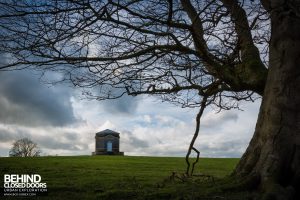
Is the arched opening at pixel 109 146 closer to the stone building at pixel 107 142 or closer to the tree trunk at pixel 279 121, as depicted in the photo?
the stone building at pixel 107 142

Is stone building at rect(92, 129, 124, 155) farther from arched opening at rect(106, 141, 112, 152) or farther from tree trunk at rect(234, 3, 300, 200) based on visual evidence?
tree trunk at rect(234, 3, 300, 200)

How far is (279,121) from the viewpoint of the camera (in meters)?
8.30

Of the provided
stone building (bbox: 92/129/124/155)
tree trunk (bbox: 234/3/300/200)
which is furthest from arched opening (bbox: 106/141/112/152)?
tree trunk (bbox: 234/3/300/200)

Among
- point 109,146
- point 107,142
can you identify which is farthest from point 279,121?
point 107,142

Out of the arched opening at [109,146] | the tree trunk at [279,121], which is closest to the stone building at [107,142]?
the arched opening at [109,146]

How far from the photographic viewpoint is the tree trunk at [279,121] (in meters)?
8.09

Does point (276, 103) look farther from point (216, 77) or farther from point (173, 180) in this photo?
point (173, 180)

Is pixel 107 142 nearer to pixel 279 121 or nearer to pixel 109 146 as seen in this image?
pixel 109 146

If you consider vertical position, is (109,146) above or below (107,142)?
below

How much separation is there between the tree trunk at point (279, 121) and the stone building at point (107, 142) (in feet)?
121

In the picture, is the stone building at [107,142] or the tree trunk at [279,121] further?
the stone building at [107,142]

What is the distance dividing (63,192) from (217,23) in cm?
462

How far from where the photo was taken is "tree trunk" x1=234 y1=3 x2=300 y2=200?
8.09 m

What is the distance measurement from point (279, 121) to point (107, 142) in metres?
38.4
